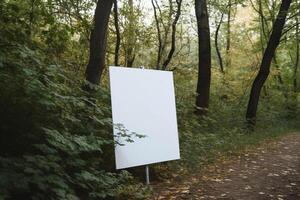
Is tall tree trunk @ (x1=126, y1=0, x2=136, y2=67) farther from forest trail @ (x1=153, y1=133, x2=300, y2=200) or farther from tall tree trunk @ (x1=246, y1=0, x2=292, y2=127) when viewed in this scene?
forest trail @ (x1=153, y1=133, x2=300, y2=200)

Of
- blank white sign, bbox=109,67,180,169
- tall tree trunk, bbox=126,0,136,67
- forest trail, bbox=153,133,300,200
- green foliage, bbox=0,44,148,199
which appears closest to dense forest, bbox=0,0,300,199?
green foliage, bbox=0,44,148,199

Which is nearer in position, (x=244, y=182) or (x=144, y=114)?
(x=144, y=114)

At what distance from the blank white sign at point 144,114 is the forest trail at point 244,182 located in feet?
2.08

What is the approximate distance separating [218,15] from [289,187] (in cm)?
2257

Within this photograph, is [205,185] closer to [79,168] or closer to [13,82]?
[79,168]

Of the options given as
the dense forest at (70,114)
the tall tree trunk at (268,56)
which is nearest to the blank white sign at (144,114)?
the dense forest at (70,114)

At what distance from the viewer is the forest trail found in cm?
566

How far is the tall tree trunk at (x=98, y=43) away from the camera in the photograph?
22.6 feet

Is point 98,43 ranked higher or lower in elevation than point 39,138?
higher

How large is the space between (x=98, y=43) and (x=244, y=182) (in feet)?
12.2

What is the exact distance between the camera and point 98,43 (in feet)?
22.9

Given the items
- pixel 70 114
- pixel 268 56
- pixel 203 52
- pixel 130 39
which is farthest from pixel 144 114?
pixel 130 39

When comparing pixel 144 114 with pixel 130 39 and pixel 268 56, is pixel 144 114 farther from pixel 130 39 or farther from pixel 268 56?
pixel 130 39

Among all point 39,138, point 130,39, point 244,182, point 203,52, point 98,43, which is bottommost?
point 244,182
